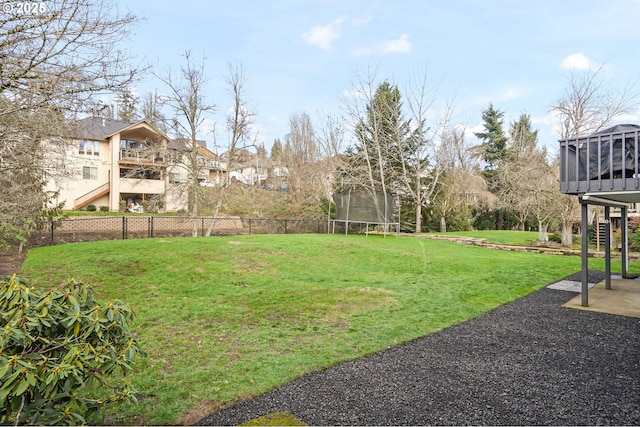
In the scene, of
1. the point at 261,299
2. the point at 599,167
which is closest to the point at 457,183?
Answer: the point at 599,167

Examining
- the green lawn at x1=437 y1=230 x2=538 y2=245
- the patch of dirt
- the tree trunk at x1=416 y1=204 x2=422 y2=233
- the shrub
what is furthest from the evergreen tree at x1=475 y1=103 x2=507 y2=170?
the shrub

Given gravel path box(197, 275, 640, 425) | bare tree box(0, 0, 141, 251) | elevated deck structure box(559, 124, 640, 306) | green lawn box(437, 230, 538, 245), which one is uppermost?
bare tree box(0, 0, 141, 251)

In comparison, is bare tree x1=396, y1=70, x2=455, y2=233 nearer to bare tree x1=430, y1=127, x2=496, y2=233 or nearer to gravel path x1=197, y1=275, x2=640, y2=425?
bare tree x1=430, y1=127, x2=496, y2=233

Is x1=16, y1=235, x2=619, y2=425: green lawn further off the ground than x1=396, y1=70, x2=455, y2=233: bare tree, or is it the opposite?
x1=396, y1=70, x2=455, y2=233: bare tree

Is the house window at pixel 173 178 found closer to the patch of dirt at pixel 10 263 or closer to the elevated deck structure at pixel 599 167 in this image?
the patch of dirt at pixel 10 263

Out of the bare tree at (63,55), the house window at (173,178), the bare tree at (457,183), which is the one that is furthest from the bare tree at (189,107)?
the bare tree at (457,183)

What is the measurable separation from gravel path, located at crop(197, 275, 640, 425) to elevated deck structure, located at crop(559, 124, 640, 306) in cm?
209

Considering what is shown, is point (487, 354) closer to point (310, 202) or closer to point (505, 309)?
point (505, 309)

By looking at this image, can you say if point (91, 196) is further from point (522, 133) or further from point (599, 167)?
point (522, 133)

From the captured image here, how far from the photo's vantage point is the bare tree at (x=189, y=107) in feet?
56.6

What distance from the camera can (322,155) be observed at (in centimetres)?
2892

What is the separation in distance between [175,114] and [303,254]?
11016 millimetres

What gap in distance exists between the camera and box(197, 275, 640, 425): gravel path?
8.74 feet

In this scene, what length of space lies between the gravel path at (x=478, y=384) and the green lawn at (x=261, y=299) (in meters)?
0.28
